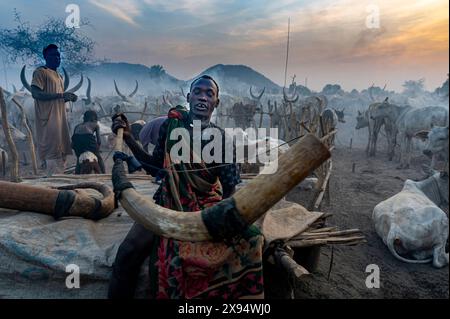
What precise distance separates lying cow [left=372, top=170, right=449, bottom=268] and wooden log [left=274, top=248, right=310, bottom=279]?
264 centimetres

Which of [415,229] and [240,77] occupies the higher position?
[240,77]

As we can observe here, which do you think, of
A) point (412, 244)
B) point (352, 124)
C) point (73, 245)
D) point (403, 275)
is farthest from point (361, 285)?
point (352, 124)

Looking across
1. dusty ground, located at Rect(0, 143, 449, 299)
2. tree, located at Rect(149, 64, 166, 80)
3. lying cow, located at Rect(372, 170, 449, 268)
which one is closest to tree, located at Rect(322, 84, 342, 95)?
tree, located at Rect(149, 64, 166, 80)

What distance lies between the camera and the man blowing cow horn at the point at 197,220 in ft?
4.75

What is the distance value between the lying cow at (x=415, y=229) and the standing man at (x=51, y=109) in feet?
18.5

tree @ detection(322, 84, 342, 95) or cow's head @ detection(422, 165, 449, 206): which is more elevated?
tree @ detection(322, 84, 342, 95)

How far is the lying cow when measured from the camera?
12.7 ft

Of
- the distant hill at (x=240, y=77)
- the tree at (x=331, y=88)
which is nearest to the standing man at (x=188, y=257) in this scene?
the tree at (x=331, y=88)

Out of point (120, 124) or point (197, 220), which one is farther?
point (120, 124)

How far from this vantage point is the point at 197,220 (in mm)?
1468

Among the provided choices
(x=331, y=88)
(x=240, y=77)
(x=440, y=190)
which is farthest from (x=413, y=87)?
(x=440, y=190)

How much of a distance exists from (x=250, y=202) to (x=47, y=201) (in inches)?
82.2

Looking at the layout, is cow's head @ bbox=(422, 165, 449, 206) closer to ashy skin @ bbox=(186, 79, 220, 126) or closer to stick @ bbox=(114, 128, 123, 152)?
ashy skin @ bbox=(186, 79, 220, 126)

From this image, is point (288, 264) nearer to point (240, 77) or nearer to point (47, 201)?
point (47, 201)
